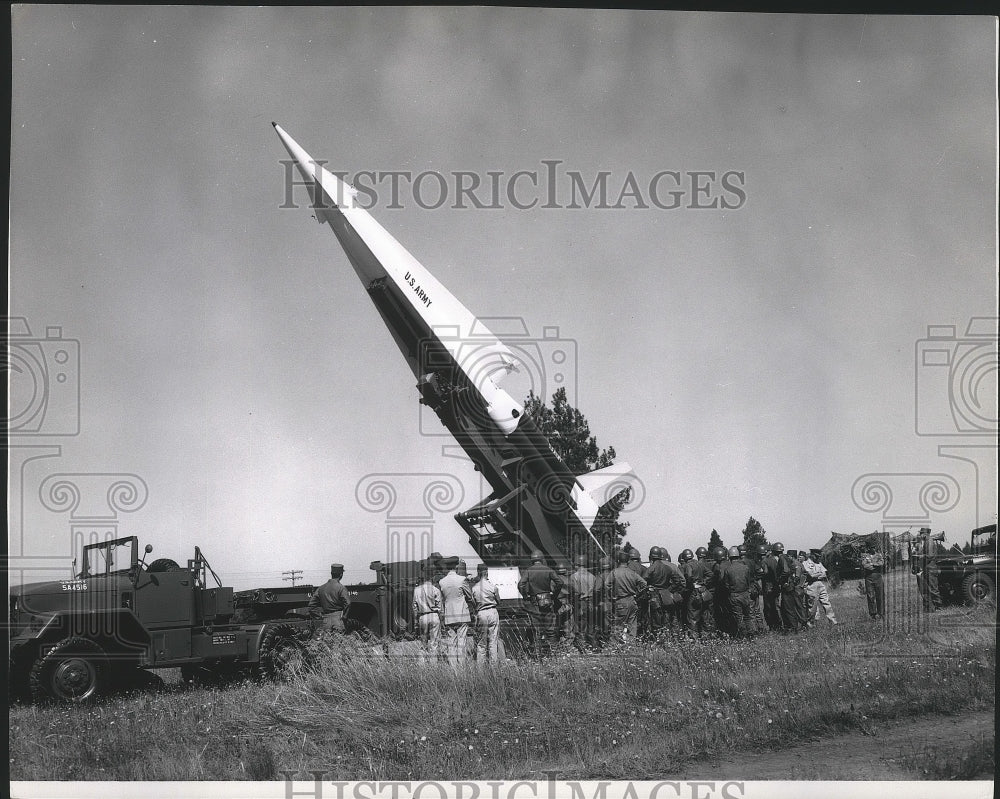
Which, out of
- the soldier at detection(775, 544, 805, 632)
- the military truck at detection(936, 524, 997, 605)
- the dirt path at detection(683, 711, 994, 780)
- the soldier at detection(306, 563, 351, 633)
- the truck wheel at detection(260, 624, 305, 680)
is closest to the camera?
the dirt path at detection(683, 711, 994, 780)

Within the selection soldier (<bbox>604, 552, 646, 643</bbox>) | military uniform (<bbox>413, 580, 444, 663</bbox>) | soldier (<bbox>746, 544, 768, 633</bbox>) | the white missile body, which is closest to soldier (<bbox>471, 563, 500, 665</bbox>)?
military uniform (<bbox>413, 580, 444, 663</bbox>)

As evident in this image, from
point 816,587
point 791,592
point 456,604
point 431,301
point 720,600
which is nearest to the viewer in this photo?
point 456,604

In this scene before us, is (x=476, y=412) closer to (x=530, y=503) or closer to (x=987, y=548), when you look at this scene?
(x=530, y=503)

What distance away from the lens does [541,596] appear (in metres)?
9.50

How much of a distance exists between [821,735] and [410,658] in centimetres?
310

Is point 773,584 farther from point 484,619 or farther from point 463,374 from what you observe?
point 463,374

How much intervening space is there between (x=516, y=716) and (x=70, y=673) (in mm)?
3452

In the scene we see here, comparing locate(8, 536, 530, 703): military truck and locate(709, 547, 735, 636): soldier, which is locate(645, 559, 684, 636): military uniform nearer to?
locate(709, 547, 735, 636): soldier

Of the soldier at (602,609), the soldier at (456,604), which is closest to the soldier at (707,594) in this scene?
the soldier at (602,609)

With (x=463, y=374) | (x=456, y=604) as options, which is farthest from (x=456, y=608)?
(x=463, y=374)

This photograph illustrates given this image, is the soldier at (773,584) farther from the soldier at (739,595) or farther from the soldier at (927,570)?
the soldier at (927,570)

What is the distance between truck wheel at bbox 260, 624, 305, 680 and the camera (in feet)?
26.3

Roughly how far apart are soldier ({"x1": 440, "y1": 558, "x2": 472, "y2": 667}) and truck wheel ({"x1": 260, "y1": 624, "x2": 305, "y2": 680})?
1.27 meters

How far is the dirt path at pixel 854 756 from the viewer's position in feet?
19.8
